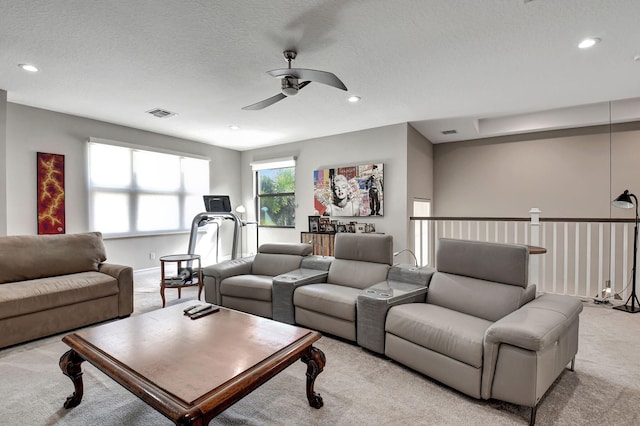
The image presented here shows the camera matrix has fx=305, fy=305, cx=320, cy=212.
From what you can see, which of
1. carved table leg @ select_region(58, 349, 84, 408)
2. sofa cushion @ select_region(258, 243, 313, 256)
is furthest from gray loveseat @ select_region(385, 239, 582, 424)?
carved table leg @ select_region(58, 349, 84, 408)

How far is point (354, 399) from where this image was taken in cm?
194

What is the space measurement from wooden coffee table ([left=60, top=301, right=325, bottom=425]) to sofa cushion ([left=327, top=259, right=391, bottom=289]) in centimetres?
127

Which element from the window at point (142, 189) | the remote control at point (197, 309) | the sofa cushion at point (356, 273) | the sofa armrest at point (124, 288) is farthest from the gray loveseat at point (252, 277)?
the window at point (142, 189)

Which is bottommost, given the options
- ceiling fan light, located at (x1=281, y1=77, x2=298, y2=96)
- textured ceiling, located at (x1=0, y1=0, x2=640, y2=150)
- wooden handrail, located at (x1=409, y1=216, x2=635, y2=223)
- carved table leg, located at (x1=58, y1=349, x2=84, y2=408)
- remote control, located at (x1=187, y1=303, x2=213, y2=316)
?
carved table leg, located at (x1=58, y1=349, x2=84, y2=408)

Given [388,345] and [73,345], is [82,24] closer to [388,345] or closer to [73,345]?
[73,345]

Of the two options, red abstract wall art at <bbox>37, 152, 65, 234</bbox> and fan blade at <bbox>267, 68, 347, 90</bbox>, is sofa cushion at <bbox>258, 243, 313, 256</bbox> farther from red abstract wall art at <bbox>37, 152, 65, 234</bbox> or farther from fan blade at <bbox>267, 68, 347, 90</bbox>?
red abstract wall art at <bbox>37, 152, 65, 234</bbox>

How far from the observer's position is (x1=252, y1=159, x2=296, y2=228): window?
666cm

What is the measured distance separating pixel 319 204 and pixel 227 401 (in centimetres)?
486

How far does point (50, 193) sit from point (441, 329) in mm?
5431

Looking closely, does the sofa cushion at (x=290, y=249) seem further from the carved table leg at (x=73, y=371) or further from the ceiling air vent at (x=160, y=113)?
the ceiling air vent at (x=160, y=113)

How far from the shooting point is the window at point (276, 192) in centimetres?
666

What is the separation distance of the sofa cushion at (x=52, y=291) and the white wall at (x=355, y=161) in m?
3.75

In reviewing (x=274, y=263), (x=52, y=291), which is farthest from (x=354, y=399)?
(x=52, y=291)

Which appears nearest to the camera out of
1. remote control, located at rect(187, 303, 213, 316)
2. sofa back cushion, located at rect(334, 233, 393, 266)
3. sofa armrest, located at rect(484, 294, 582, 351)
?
sofa armrest, located at rect(484, 294, 582, 351)
